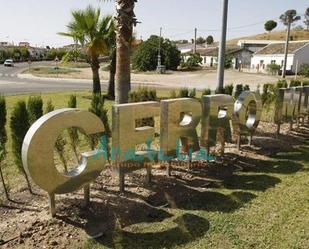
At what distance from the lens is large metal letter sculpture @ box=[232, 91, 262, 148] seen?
9.02 meters

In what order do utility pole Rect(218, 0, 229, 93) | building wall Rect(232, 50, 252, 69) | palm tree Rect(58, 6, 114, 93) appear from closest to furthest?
utility pole Rect(218, 0, 229, 93)
palm tree Rect(58, 6, 114, 93)
building wall Rect(232, 50, 252, 69)

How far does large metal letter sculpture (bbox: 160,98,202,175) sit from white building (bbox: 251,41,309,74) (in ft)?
155

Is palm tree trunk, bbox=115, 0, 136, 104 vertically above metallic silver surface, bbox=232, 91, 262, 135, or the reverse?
palm tree trunk, bbox=115, 0, 136, 104

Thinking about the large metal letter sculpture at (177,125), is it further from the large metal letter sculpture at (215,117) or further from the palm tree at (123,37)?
the palm tree at (123,37)

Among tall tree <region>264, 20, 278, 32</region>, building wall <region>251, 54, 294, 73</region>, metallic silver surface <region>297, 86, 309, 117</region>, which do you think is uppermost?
tall tree <region>264, 20, 278, 32</region>

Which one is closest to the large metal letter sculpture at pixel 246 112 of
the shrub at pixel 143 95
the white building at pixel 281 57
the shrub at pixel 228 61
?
the shrub at pixel 143 95

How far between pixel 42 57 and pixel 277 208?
112 metres

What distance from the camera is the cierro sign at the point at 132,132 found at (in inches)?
197

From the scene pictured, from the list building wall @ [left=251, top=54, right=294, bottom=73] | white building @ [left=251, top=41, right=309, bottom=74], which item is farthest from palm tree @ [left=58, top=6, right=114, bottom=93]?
building wall @ [left=251, top=54, right=294, bottom=73]

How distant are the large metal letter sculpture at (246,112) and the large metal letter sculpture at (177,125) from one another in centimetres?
177

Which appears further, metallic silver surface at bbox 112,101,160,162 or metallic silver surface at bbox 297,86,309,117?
metallic silver surface at bbox 297,86,309,117

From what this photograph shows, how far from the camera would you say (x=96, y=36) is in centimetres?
1870

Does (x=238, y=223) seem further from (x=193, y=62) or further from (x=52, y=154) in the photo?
(x=193, y=62)

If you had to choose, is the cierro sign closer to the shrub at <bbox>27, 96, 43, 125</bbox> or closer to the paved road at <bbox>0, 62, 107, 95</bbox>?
the shrub at <bbox>27, 96, 43, 125</bbox>
